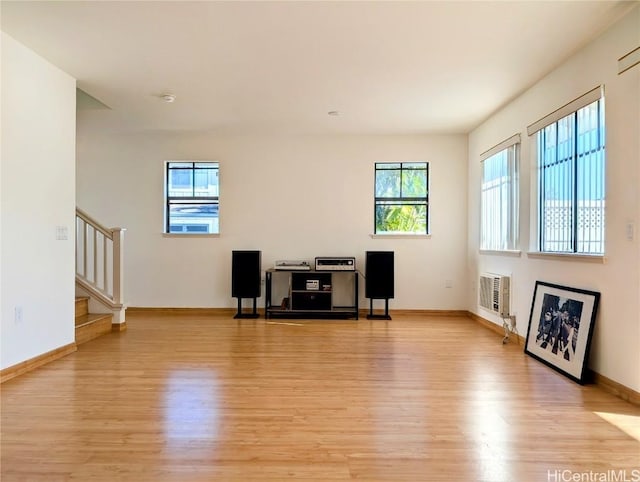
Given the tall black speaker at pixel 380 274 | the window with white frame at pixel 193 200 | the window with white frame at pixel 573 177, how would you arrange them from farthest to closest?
1. the window with white frame at pixel 193 200
2. the tall black speaker at pixel 380 274
3. the window with white frame at pixel 573 177

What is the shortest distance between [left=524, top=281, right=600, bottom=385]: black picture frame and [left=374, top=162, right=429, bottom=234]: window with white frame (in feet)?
8.14

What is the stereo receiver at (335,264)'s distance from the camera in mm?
5766

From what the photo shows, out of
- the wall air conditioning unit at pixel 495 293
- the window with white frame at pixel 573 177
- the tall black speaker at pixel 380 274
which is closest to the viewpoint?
the window with white frame at pixel 573 177

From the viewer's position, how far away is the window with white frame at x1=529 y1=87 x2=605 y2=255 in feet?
10.3

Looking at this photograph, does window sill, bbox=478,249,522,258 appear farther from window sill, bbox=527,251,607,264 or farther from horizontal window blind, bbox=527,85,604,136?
horizontal window blind, bbox=527,85,604,136

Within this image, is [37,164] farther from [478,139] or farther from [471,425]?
[478,139]

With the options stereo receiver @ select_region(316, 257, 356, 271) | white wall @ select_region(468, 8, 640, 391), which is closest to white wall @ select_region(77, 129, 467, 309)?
stereo receiver @ select_region(316, 257, 356, 271)

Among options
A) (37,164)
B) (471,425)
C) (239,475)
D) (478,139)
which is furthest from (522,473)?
(478,139)

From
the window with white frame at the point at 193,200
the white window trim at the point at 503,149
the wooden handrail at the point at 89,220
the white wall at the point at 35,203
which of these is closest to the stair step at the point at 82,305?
the wooden handrail at the point at 89,220

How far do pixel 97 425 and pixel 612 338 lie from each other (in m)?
3.35

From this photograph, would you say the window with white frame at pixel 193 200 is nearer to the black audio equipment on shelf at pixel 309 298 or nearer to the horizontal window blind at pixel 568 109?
the black audio equipment on shelf at pixel 309 298

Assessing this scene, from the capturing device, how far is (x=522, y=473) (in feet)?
5.96

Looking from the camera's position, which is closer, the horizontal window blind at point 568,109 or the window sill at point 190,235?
the horizontal window blind at point 568,109
